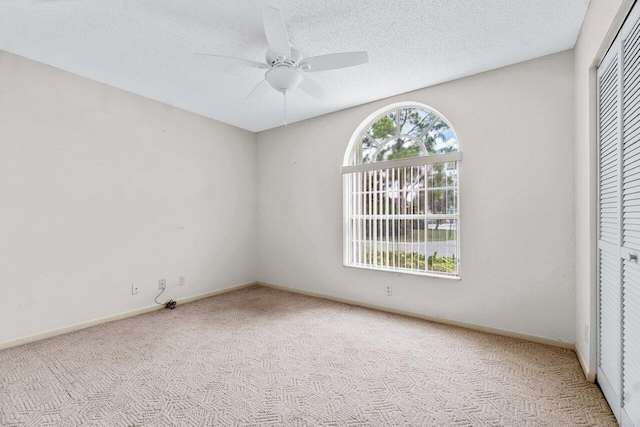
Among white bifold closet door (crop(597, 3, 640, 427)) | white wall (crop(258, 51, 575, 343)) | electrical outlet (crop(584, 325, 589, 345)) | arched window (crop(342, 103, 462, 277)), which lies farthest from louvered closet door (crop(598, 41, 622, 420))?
arched window (crop(342, 103, 462, 277))

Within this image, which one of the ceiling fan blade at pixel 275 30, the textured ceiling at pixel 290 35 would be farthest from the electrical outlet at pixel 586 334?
the ceiling fan blade at pixel 275 30

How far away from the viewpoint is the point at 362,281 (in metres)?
3.56

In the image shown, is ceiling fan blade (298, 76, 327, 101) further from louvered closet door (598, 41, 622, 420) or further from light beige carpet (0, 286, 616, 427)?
light beige carpet (0, 286, 616, 427)

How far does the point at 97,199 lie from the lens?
117 inches

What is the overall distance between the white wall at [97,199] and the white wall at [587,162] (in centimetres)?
392

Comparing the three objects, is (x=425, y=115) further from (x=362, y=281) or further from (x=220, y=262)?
(x=220, y=262)

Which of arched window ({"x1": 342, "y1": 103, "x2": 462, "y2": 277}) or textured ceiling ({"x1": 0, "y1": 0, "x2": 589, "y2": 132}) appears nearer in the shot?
textured ceiling ({"x1": 0, "y1": 0, "x2": 589, "y2": 132})

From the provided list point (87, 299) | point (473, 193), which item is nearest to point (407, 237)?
point (473, 193)

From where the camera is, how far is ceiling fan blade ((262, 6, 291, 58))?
156 cm

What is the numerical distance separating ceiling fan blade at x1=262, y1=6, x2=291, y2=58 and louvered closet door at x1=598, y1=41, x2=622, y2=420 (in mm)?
1815

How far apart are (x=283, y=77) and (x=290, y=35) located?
32 cm

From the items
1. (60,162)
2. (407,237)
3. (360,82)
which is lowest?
(407,237)

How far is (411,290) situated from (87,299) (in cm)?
333

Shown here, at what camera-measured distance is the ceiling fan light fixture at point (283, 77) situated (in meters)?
2.09
